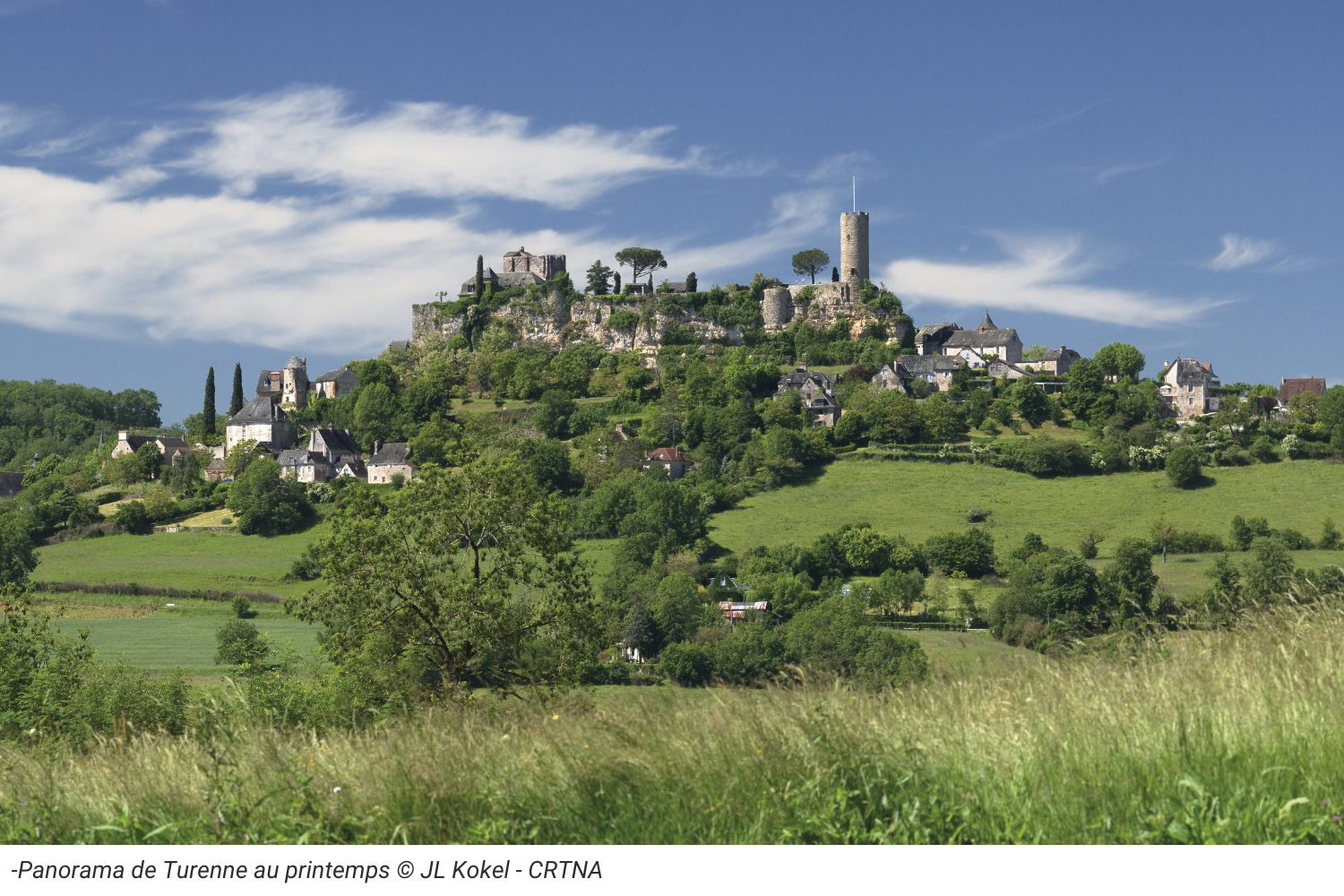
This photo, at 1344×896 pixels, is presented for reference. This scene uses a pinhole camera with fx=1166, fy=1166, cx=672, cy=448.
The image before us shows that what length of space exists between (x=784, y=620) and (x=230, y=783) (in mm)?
49281

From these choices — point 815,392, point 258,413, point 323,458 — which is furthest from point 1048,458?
point 258,413

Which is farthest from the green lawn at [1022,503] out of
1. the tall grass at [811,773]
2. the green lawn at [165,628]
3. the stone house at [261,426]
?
the tall grass at [811,773]

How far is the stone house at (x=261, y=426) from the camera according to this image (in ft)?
324

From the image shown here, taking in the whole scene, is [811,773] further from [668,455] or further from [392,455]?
[392,455]

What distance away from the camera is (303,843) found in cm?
520

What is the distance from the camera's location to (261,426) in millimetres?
99062

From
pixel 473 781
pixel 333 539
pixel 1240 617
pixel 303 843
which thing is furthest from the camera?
pixel 333 539

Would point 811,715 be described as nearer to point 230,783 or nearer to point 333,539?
point 230,783

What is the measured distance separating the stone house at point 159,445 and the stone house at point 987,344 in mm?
65217

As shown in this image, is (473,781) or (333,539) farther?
(333,539)

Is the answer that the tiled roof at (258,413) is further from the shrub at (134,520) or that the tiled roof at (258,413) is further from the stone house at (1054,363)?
the stone house at (1054,363)

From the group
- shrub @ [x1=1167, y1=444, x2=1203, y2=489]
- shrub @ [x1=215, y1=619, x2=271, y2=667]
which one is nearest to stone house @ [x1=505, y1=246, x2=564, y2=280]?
shrub @ [x1=1167, y1=444, x2=1203, y2=489]

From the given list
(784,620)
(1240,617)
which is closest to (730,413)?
(784,620)

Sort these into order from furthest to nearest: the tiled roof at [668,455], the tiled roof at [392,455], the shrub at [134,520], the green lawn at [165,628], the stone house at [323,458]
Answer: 1. the tiled roof at [392,455]
2. the stone house at [323,458]
3. the tiled roof at [668,455]
4. the shrub at [134,520]
5. the green lawn at [165,628]
